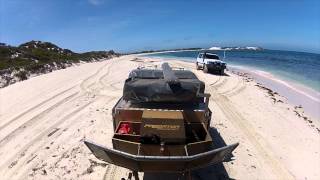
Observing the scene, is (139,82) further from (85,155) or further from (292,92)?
(292,92)

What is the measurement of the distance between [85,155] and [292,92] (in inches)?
723

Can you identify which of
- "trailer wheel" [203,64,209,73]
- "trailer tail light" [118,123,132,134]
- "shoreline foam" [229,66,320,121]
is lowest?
"shoreline foam" [229,66,320,121]

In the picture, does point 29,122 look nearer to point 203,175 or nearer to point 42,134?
point 42,134

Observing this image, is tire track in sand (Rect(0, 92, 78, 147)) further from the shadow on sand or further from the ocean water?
the ocean water

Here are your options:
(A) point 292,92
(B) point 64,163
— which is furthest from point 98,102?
(A) point 292,92

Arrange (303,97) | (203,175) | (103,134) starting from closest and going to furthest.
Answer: (203,175) → (103,134) → (303,97)

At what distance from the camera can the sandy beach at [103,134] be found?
8648mm

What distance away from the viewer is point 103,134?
1139 cm

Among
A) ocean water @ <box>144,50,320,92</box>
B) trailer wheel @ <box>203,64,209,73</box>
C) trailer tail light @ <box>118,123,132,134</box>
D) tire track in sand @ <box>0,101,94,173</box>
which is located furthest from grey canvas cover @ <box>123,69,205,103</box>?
trailer wheel @ <box>203,64,209,73</box>

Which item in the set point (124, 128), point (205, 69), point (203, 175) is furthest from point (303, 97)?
point (124, 128)

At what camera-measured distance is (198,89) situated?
9625 millimetres

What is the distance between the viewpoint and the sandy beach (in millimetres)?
8648

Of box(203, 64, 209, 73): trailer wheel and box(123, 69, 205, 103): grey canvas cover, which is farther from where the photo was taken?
box(203, 64, 209, 73): trailer wheel

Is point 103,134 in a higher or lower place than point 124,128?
lower
